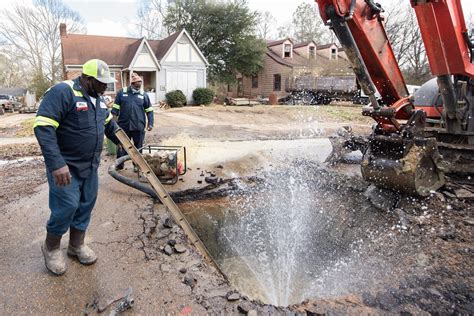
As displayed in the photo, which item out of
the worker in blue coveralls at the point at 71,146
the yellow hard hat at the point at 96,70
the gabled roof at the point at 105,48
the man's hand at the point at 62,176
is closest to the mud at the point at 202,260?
the worker in blue coveralls at the point at 71,146

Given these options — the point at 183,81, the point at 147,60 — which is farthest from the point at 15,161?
the point at 183,81

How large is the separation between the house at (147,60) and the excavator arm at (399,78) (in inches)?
768

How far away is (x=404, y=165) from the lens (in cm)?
462

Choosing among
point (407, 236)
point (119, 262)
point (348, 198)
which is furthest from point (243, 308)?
point (348, 198)

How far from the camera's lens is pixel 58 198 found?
3.04 metres

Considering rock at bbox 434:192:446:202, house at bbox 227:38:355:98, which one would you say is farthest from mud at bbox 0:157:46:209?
house at bbox 227:38:355:98

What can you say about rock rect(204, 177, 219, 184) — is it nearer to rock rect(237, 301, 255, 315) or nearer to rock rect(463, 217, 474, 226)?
rock rect(237, 301, 255, 315)

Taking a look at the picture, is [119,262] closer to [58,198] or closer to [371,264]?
[58,198]

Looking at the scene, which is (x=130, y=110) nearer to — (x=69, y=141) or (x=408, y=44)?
(x=69, y=141)

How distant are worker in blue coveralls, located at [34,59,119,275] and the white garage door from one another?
21.1 meters

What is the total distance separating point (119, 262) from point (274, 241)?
2.52 metres

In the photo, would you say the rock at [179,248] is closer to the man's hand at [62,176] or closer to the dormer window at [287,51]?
the man's hand at [62,176]

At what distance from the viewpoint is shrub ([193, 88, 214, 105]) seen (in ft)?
77.9

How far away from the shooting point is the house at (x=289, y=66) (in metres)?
28.0
